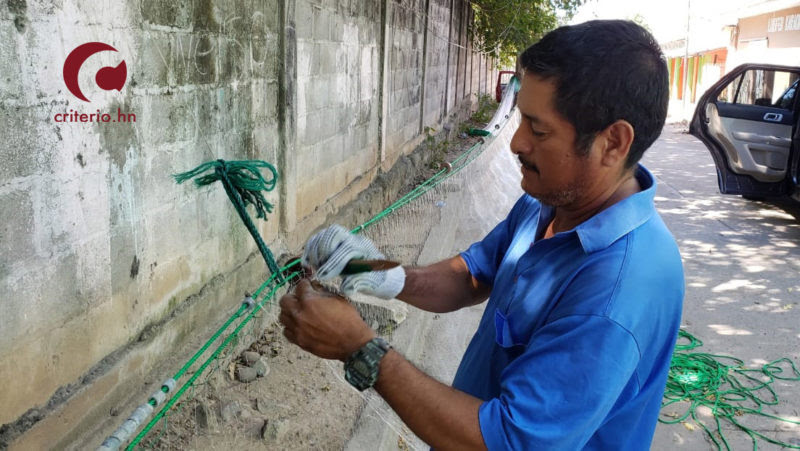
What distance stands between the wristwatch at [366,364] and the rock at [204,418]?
6.27 feet

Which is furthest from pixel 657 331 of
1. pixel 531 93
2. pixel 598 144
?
pixel 531 93

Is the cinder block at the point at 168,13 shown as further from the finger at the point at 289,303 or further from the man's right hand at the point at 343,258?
the finger at the point at 289,303

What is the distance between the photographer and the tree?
589 inches

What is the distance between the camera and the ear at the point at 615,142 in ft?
4.49

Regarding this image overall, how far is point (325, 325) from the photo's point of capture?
4.67 feet

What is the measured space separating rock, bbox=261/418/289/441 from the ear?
2151 mm

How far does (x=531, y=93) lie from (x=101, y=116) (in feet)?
5.66

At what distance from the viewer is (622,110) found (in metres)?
1.35

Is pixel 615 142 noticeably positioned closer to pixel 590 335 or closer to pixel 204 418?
pixel 590 335

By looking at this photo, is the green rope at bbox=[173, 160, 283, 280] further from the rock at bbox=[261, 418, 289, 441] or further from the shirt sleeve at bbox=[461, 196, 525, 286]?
the rock at bbox=[261, 418, 289, 441]

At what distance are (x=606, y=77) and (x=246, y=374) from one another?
273cm

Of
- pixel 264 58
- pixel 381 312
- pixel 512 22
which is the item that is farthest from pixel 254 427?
pixel 512 22

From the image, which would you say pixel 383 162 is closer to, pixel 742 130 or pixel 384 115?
pixel 384 115

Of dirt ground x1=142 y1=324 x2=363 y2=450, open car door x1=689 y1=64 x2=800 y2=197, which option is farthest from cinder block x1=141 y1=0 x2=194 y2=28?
open car door x1=689 y1=64 x2=800 y2=197
